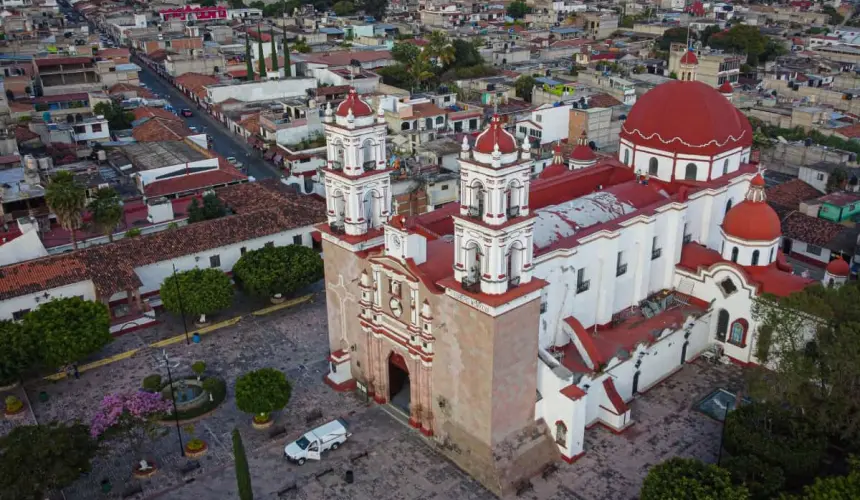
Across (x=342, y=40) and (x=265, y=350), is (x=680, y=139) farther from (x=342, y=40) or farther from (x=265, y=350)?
(x=342, y=40)

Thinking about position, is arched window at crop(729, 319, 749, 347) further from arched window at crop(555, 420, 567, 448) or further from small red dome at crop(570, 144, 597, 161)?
small red dome at crop(570, 144, 597, 161)

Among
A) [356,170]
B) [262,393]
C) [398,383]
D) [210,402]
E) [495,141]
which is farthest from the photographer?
[398,383]

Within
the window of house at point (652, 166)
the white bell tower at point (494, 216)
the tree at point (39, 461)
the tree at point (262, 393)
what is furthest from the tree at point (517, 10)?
the tree at point (39, 461)

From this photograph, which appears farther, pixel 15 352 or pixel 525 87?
pixel 525 87

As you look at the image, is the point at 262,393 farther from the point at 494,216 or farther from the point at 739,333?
the point at 739,333

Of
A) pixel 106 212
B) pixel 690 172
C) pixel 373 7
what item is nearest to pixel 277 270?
pixel 106 212

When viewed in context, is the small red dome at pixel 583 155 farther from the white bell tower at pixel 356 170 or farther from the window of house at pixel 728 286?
the white bell tower at pixel 356 170

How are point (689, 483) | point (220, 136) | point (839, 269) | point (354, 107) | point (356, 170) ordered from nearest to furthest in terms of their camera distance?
point (689, 483) → point (354, 107) → point (356, 170) → point (839, 269) → point (220, 136)

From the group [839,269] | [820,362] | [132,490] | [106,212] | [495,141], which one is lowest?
[132,490]
